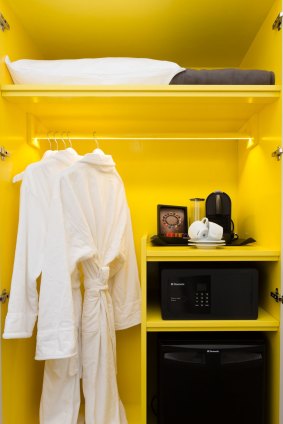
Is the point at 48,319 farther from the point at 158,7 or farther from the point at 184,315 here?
the point at 158,7

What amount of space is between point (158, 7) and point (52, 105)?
0.61 meters

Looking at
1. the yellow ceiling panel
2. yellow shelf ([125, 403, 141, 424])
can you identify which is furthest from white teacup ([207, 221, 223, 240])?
yellow shelf ([125, 403, 141, 424])

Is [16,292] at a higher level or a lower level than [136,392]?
higher

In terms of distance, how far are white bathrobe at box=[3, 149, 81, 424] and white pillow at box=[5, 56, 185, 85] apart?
307mm

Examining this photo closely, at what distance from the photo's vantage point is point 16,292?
1.30 m

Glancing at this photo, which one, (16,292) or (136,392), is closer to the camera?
(16,292)

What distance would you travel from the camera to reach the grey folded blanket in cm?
137

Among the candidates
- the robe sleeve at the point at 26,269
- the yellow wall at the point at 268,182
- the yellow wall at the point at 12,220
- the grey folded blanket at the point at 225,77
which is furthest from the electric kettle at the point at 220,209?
the yellow wall at the point at 12,220

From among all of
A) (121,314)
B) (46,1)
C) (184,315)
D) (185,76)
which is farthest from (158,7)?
(121,314)

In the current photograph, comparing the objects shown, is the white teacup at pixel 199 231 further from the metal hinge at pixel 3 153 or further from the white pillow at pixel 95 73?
the metal hinge at pixel 3 153

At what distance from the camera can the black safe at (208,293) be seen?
1396 millimetres

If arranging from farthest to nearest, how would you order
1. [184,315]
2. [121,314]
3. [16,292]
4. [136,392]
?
[136,392]
[121,314]
[184,315]
[16,292]

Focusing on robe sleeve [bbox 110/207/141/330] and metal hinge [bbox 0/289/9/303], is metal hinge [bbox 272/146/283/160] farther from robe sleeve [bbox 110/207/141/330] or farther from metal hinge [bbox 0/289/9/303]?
metal hinge [bbox 0/289/9/303]

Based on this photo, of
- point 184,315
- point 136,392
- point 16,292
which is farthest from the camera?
point 136,392
